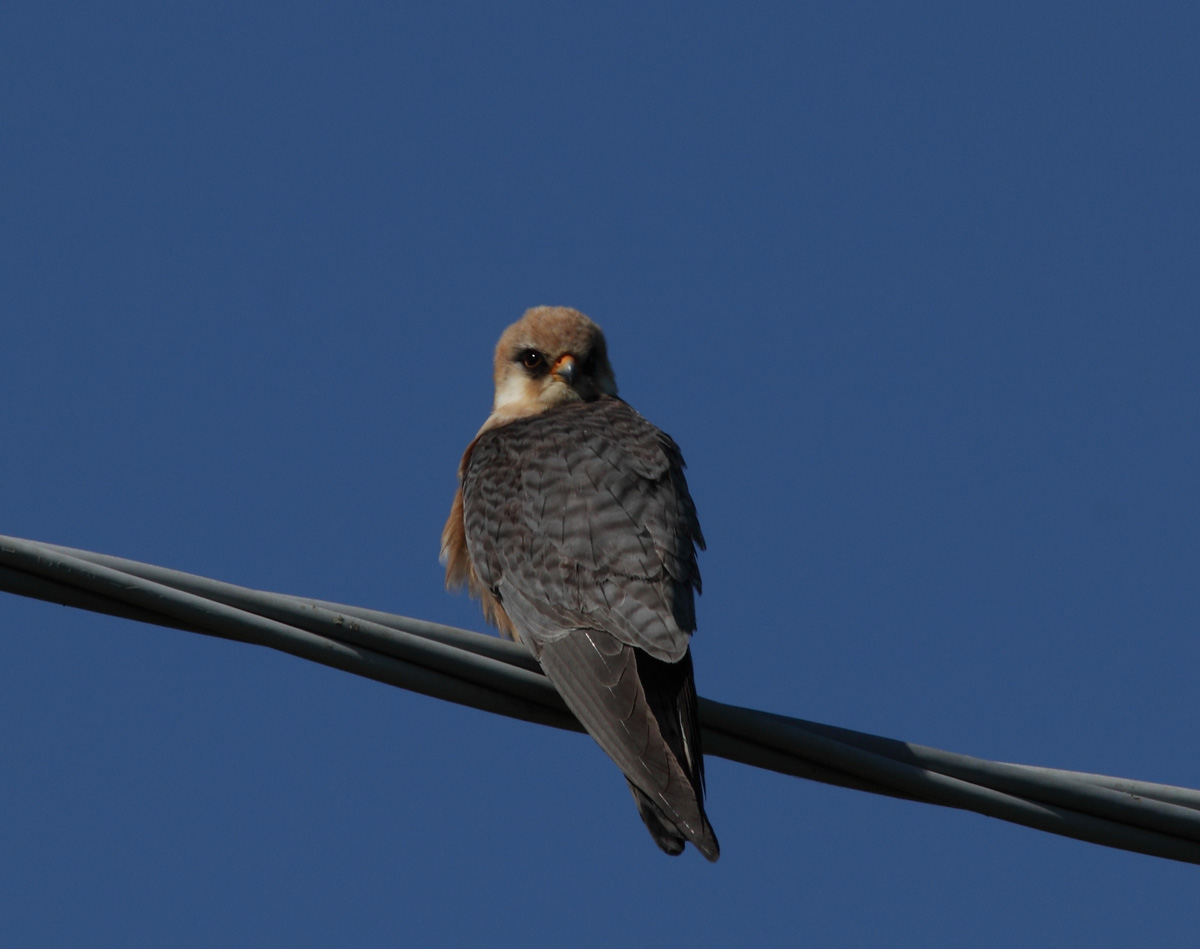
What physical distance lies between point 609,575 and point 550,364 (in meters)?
2.04

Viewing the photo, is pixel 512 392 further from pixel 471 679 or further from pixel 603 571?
pixel 471 679

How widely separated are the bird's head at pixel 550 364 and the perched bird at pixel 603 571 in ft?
0.75

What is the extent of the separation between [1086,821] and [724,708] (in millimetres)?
765

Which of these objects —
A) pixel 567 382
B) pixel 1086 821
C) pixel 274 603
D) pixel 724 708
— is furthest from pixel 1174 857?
pixel 567 382

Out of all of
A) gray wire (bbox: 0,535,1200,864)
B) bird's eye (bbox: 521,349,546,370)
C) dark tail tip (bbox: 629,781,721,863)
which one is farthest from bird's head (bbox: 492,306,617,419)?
gray wire (bbox: 0,535,1200,864)

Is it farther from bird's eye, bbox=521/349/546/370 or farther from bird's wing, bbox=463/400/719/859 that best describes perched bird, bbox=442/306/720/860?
bird's eye, bbox=521/349/546/370

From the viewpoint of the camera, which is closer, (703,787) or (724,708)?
(724,708)

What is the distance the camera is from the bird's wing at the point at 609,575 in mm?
3301

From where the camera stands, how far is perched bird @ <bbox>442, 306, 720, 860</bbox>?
10.8ft

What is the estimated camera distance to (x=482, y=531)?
4.35 metres

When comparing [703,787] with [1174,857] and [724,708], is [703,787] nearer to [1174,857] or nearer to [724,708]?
[724,708]

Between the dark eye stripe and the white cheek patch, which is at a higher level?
the dark eye stripe

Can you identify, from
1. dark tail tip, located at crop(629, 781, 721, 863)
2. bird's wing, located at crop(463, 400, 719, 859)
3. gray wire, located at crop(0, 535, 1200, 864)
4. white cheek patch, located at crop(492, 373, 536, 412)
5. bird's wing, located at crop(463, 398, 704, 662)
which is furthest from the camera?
white cheek patch, located at crop(492, 373, 536, 412)

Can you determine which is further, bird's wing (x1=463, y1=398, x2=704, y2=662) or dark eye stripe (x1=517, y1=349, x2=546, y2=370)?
dark eye stripe (x1=517, y1=349, x2=546, y2=370)
